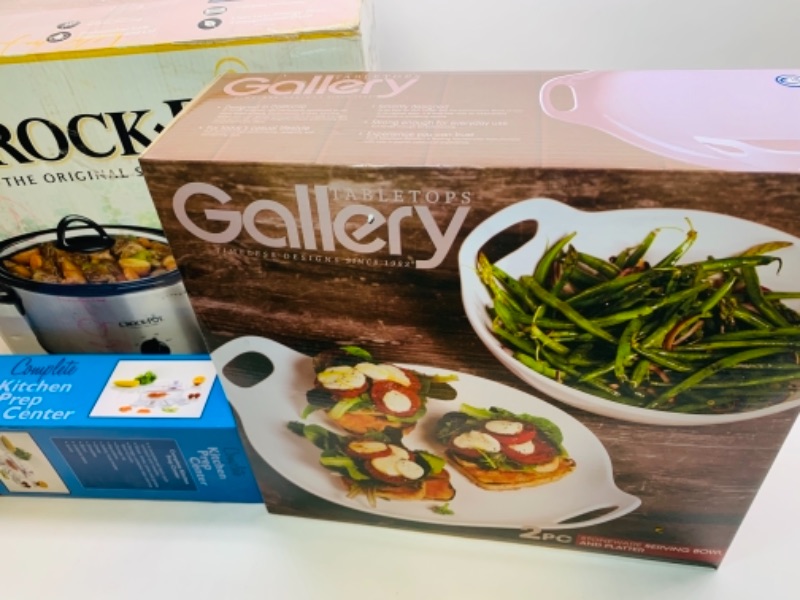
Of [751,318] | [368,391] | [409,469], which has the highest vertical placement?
[751,318]

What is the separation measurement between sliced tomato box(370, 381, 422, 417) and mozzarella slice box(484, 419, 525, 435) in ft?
0.21

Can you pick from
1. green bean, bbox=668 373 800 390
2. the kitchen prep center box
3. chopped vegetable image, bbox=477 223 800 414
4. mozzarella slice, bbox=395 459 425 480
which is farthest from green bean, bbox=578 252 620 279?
the kitchen prep center box

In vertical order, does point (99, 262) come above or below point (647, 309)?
below

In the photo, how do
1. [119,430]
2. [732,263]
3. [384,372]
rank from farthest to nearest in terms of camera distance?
[119,430], [384,372], [732,263]

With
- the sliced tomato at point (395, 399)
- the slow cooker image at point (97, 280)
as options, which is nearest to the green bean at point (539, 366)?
the sliced tomato at point (395, 399)

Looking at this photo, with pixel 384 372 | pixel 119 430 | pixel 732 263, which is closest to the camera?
pixel 732 263

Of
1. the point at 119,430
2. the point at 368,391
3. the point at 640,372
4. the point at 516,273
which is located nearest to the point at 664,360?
the point at 640,372

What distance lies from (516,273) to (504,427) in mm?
166

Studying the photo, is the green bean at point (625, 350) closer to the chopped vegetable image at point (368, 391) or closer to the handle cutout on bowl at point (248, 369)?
the chopped vegetable image at point (368, 391)

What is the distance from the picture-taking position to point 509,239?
45 cm

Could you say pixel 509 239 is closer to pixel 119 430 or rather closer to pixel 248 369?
pixel 248 369

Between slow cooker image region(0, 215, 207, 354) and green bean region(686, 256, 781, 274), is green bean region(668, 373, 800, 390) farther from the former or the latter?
slow cooker image region(0, 215, 207, 354)

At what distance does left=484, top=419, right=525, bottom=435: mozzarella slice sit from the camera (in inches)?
22.4

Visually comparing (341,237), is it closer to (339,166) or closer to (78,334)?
(339,166)
